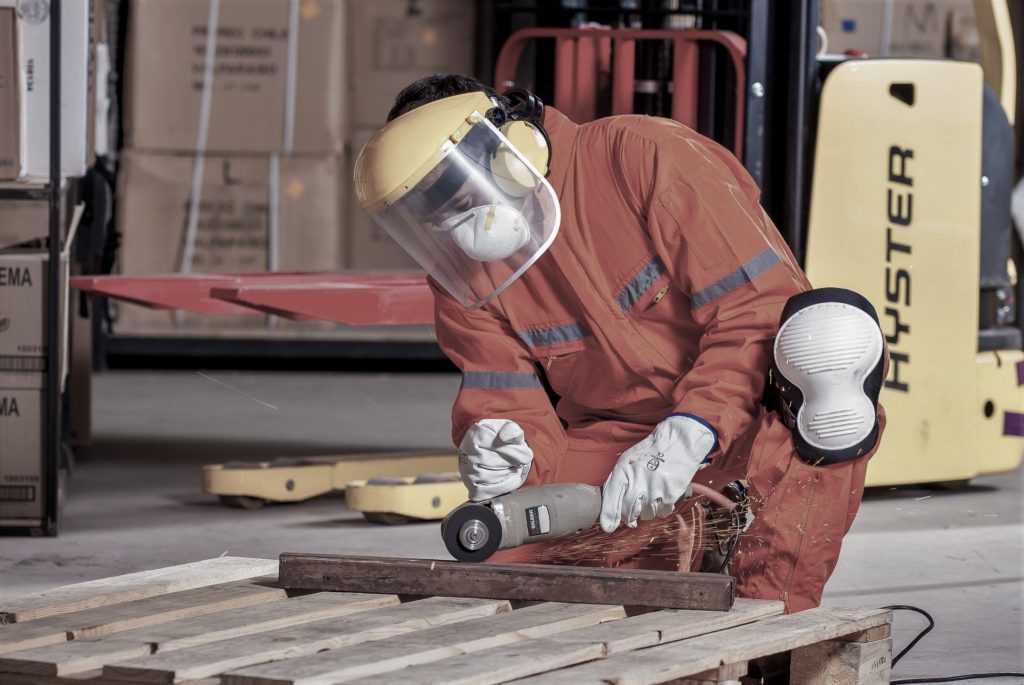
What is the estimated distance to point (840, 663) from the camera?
2.64m

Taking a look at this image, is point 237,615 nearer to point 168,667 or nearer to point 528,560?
point 168,667

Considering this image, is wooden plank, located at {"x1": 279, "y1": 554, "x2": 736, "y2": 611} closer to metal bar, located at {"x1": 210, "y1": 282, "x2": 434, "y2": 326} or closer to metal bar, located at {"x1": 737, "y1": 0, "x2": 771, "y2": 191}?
metal bar, located at {"x1": 210, "y1": 282, "x2": 434, "y2": 326}

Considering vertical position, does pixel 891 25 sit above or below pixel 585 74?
above

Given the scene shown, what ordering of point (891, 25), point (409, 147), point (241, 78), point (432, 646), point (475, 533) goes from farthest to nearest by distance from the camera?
1. point (891, 25)
2. point (241, 78)
3. point (475, 533)
4. point (409, 147)
5. point (432, 646)

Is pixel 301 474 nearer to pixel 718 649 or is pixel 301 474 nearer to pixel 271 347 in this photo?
pixel 718 649

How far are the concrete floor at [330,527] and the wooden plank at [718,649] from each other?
2.32 feet

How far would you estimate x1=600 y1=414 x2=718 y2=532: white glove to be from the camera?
2820mm

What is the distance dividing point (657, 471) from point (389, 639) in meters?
0.64

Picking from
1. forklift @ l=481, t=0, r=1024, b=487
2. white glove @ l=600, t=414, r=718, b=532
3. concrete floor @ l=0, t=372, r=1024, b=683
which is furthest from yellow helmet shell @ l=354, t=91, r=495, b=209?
forklift @ l=481, t=0, r=1024, b=487

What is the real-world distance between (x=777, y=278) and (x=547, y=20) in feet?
10.4

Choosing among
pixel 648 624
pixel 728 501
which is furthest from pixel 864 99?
pixel 648 624

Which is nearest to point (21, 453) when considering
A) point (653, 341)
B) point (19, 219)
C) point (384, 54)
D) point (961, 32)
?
point (653, 341)

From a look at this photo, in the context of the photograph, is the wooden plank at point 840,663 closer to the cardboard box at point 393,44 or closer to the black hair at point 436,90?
the black hair at point 436,90

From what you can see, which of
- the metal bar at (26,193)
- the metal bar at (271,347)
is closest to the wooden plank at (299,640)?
the metal bar at (26,193)
